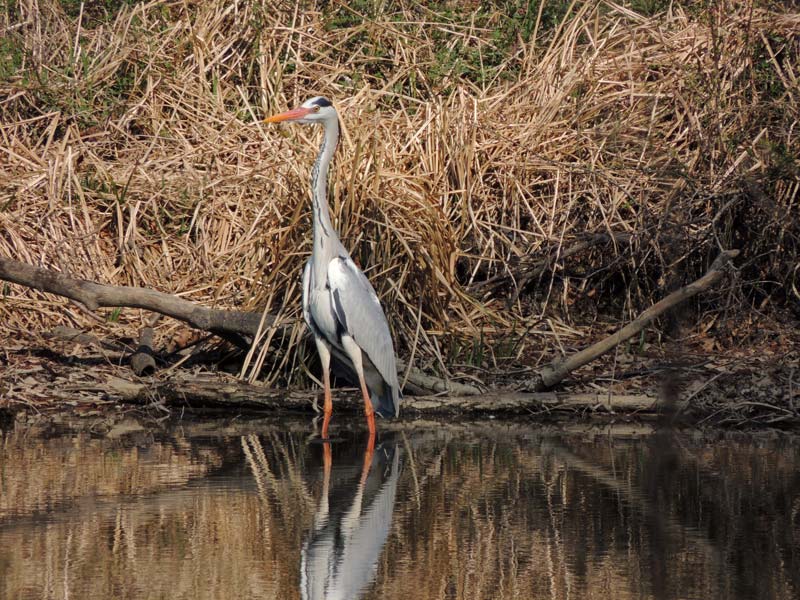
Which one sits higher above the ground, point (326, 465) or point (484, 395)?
point (484, 395)

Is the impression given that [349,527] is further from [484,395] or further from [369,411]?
[484,395]

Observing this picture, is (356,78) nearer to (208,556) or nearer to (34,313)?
(34,313)

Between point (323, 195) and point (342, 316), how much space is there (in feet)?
2.71

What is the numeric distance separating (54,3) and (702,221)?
6.91m

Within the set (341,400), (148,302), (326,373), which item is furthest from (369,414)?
(148,302)

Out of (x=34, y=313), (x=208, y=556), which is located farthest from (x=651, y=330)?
(x=208, y=556)

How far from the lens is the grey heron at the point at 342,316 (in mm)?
7430

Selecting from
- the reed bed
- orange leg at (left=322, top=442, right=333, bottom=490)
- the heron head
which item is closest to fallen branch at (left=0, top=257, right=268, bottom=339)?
the reed bed

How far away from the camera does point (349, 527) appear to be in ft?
16.5

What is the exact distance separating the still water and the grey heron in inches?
13.0

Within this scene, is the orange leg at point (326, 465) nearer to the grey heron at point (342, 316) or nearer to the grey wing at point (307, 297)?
the grey heron at point (342, 316)

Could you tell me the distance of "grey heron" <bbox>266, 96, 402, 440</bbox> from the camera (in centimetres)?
743

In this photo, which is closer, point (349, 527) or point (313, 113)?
point (349, 527)

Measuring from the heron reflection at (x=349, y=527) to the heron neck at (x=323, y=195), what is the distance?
1.36m
